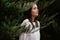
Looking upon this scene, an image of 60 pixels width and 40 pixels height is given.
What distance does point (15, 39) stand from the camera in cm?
140

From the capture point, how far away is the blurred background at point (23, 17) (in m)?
1.32

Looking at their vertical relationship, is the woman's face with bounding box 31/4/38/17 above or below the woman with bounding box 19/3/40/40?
above

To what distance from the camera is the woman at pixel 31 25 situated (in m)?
1.38

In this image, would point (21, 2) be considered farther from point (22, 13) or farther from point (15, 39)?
point (15, 39)

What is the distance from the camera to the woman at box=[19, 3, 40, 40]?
138 centimetres

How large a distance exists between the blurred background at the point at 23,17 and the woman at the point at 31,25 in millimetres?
42

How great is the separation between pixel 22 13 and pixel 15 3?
0.09m

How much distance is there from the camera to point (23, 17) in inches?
57.0

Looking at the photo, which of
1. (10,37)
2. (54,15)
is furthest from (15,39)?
(54,15)

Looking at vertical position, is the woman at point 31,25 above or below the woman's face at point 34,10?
below

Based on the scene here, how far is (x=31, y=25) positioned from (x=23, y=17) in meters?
0.09

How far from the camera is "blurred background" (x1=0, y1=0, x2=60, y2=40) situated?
1316mm

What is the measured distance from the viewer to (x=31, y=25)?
4.54ft

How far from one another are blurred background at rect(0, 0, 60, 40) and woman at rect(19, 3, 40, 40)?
4cm
